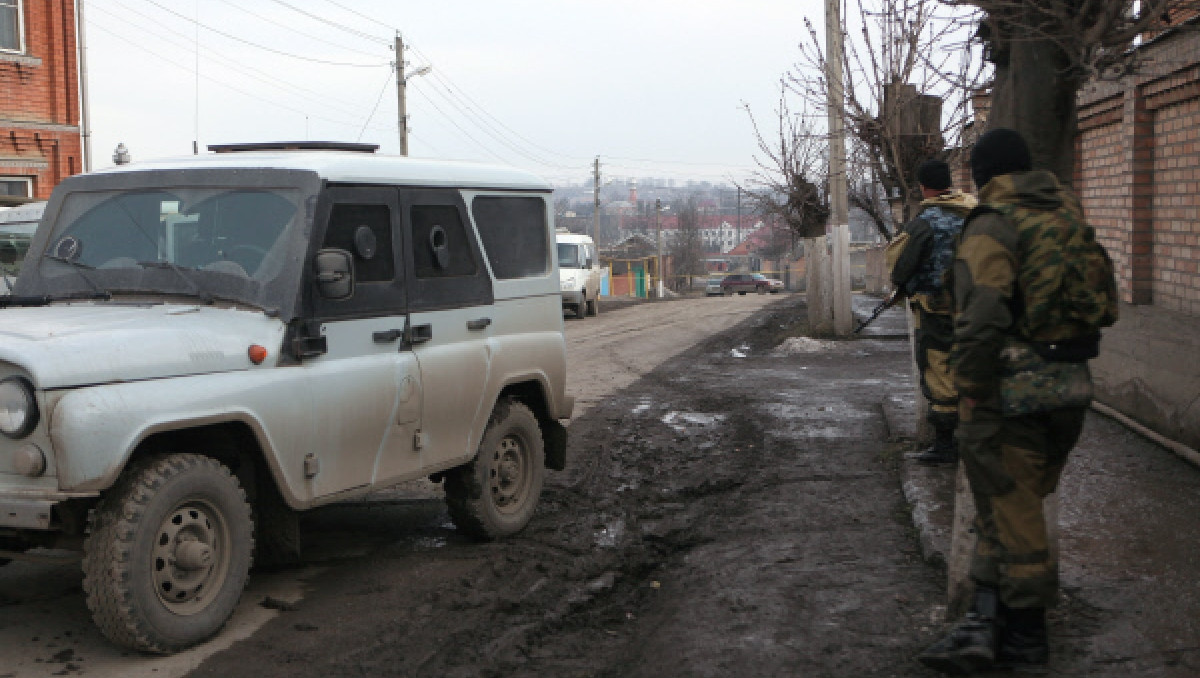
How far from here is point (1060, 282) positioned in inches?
161

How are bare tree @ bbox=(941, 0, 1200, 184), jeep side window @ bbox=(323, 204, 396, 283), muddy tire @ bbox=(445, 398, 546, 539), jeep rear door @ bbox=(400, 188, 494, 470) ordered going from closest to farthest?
bare tree @ bbox=(941, 0, 1200, 184), jeep side window @ bbox=(323, 204, 396, 283), jeep rear door @ bbox=(400, 188, 494, 470), muddy tire @ bbox=(445, 398, 546, 539)

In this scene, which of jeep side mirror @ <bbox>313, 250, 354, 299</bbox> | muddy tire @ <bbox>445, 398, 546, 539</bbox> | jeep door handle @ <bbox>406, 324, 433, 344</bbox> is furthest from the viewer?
muddy tire @ <bbox>445, 398, 546, 539</bbox>

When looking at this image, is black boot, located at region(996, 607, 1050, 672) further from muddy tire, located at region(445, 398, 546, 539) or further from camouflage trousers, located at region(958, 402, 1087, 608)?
muddy tire, located at region(445, 398, 546, 539)

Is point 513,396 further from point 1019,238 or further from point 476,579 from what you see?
point 1019,238

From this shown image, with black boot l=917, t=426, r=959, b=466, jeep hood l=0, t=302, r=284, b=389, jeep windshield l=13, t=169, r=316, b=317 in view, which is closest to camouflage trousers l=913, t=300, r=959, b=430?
black boot l=917, t=426, r=959, b=466

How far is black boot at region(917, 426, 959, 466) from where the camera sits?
26.1 ft

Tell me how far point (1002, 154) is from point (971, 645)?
1.81m

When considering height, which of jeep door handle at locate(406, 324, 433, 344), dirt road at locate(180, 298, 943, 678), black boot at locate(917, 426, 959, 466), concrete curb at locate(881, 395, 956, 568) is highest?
jeep door handle at locate(406, 324, 433, 344)

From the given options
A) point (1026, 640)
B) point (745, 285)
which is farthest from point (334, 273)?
point (745, 285)

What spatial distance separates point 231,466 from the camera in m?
5.30

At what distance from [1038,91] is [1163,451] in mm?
4275

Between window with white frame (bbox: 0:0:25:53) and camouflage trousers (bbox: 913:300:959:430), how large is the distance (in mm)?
18657

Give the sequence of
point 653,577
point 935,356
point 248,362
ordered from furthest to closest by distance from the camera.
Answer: point 935,356
point 653,577
point 248,362

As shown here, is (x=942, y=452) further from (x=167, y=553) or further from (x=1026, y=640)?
(x=167, y=553)
